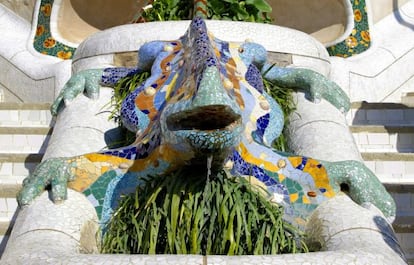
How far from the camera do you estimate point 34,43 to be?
877 centimetres

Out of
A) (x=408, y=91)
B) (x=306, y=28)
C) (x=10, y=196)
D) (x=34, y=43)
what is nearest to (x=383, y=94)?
(x=408, y=91)

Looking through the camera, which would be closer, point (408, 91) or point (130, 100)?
point (130, 100)

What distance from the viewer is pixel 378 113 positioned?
7039 millimetres

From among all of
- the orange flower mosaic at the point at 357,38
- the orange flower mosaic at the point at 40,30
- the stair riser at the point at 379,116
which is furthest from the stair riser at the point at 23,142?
the orange flower mosaic at the point at 357,38

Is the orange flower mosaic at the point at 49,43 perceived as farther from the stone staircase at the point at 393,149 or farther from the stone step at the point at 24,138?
the stone staircase at the point at 393,149

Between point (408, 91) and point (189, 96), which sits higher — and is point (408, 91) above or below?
below

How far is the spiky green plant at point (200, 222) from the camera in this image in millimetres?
3812

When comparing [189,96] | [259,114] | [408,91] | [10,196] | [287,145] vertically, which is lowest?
[408,91]

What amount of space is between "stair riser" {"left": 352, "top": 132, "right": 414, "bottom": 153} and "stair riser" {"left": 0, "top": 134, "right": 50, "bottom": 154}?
7.07ft

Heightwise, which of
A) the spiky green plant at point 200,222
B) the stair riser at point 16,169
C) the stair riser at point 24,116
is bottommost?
the stair riser at point 24,116

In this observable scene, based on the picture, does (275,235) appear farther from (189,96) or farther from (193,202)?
(189,96)

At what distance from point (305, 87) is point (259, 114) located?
2.85ft

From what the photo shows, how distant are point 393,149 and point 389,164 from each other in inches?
21.4

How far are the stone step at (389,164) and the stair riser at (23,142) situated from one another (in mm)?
2142
